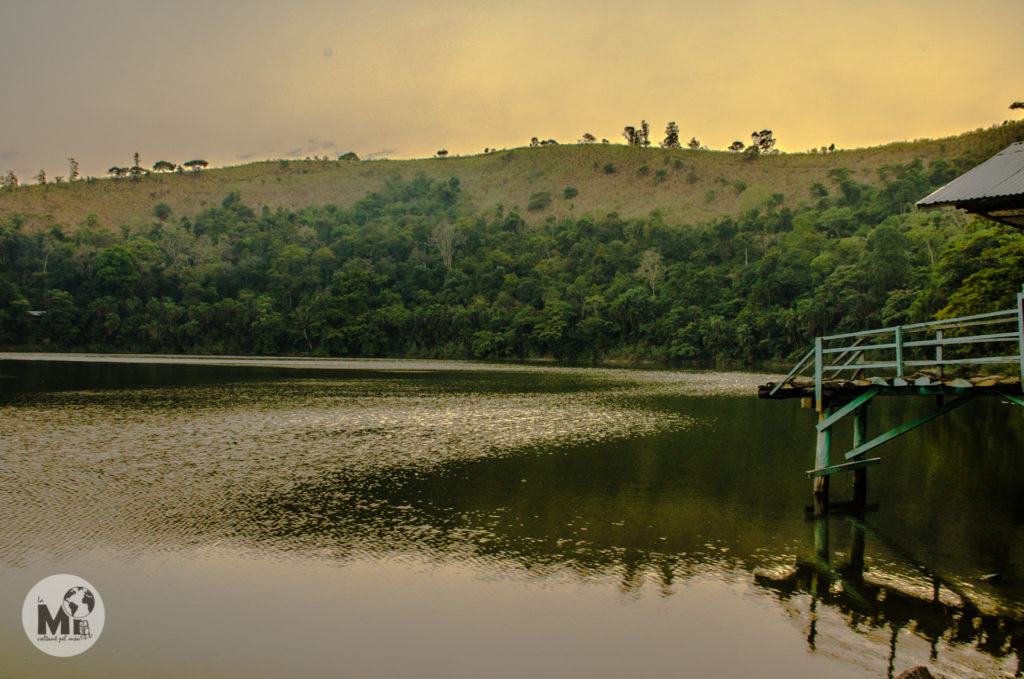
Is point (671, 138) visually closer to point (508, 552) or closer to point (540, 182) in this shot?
point (540, 182)

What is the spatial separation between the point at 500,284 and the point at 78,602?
9087 centimetres

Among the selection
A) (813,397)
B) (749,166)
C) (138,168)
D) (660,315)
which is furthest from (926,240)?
(138,168)

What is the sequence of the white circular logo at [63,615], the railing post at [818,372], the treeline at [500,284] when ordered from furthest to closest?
the treeline at [500,284], the railing post at [818,372], the white circular logo at [63,615]

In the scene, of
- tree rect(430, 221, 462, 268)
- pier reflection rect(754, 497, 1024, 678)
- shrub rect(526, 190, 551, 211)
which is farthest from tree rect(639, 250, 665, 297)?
pier reflection rect(754, 497, 1024, 678)

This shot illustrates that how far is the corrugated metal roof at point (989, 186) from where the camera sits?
11961mm

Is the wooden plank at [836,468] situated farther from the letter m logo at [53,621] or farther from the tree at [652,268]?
the tree at [652,268]

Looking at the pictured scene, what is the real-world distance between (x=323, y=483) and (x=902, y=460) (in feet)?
49.1

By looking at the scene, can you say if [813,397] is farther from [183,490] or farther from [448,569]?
[183,490]

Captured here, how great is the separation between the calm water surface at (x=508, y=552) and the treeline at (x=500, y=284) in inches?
1977

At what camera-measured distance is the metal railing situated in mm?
11570

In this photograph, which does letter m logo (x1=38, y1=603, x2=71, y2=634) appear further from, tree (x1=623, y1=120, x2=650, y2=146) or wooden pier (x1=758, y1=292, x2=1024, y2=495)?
tree (x1=623, y1=120, x2=650, y2=146)

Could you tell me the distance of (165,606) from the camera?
909 centimetres

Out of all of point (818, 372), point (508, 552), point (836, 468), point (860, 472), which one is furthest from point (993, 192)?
point (508, 552)

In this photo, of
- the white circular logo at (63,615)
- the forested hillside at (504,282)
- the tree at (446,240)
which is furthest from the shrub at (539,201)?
the white circular logo at (63,615)
